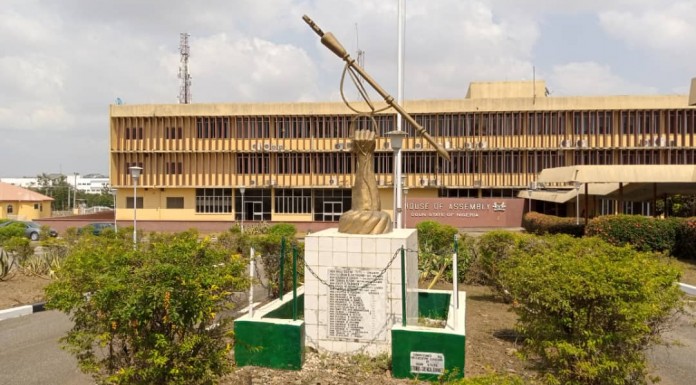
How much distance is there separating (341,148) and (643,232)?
2463 centimetres

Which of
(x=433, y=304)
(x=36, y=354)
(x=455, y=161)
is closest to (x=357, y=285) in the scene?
(x=433, y=304)

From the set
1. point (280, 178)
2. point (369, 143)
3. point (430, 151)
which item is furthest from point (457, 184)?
point (369, 143)

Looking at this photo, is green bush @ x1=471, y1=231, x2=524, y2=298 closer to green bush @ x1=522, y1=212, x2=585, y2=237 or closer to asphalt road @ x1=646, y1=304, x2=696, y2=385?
asphalt road @ x1=646, y1=304, x2=696, y2=385

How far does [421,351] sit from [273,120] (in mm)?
34471

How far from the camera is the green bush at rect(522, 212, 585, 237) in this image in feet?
70.5

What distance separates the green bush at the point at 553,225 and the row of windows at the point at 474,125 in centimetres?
926

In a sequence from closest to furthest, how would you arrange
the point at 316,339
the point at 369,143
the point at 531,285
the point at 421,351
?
the point at 531,285 → the point at 421,351 → the point at 316,339 → the point at 369,143

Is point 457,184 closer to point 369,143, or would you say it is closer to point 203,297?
point 369,143

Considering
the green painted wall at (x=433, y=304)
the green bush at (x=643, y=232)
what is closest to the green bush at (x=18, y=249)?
the green painted wall at (x=433, y=304)

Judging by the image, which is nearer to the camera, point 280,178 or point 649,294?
point 649,294

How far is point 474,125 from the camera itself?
38.1m

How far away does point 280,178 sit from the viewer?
39.8 metres

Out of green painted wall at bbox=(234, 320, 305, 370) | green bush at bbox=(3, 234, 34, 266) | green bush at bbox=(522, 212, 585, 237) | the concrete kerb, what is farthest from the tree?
green bush at bbox=(522, 212, 585, 237)

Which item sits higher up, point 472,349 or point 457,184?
point 457,184
